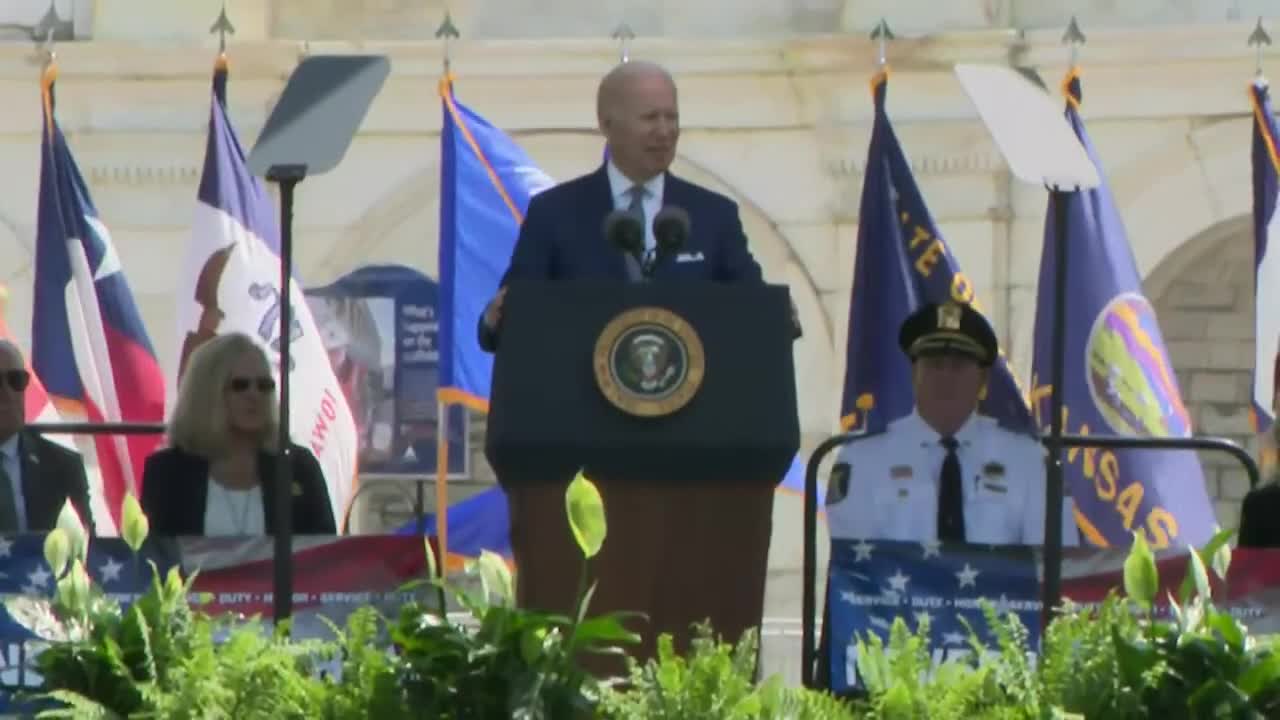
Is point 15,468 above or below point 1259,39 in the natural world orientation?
below

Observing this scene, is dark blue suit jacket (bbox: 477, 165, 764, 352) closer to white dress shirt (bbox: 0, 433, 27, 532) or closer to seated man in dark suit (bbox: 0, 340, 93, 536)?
seated man in dark suit (bbox: 0, 340, 93, 536)

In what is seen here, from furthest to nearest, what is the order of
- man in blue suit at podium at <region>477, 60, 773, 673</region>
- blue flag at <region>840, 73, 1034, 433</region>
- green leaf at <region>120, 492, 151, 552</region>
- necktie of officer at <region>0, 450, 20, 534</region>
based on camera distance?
blue flag at <region>840, 73, 1034, 433</region> < necktie of officer at <region>0, 450, 20, 534</region> < man in blue suit at podium at <region>477, 60, 773, 673</region> < green leaf at <region>120, 492, 151, 552</region>

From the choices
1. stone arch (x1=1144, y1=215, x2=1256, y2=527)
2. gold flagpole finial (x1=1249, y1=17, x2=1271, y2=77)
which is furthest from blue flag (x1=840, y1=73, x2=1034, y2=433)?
stone arch (x1=1144, y1=215, x2=1256, y2=527)

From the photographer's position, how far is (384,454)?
13289 mm

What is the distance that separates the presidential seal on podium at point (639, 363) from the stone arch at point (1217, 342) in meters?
7.62

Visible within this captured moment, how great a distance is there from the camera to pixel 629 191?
21.6 ft

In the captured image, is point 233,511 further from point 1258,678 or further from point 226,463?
point 1258,678

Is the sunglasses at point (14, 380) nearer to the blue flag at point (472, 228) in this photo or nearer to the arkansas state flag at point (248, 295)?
the arkansas state flag at point (248, 295)

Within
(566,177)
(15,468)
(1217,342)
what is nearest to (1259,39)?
(1217,342)

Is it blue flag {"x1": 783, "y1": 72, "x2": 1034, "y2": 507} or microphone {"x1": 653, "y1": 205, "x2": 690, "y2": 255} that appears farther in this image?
blue flag {"x1": 783, "y1": 72, "x2": 1034, "y2": 507}

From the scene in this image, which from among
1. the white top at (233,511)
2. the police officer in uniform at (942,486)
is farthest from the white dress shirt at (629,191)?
the white top at (233,511)

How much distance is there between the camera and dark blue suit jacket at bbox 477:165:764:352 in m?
6.50

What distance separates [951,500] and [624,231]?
96 cm

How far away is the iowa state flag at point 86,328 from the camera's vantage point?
10.3m
